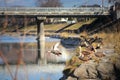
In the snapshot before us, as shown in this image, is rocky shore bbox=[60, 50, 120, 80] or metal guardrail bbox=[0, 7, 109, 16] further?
metal guardrail bbox=[0, 7, 109, 16]

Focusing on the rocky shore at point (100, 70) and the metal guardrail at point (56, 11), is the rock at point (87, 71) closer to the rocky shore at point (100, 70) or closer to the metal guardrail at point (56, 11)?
the rocky shore at point (100, 70)

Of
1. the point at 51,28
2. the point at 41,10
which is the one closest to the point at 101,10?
the point at 41,10

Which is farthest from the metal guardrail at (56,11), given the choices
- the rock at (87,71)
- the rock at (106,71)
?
the rock at (106,71)

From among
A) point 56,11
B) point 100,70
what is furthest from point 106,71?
point 56,11

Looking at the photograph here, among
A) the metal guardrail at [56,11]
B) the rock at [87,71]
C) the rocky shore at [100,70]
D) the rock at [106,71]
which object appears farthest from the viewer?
the metal guardrail at [56,11]

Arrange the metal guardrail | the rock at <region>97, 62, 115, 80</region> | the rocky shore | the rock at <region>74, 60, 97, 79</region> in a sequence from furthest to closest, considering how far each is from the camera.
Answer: the metal guardrail < the rock at <region>74, 60, 97, 79</region> < the rocky shore < the rock at <region>97, 62, 115, 80</region>

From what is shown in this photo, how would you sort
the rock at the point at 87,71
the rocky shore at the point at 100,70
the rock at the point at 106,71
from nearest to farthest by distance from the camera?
the rock at the point at 106,71 < the rocky shore at the point at 100,70 < the rock at the point at 87,71

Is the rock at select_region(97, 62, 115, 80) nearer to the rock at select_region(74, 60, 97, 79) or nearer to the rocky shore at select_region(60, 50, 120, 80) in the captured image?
the rocky shore at select_region(60, 50, 120, 80)

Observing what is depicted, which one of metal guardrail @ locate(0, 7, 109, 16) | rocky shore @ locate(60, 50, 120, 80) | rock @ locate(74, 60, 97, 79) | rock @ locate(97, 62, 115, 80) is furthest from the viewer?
metal guardrail @ locate(0, 7, 109, 16)

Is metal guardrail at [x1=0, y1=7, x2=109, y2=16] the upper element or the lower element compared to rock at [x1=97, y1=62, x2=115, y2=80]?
lower

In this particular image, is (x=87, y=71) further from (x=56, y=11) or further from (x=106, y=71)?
(x=56, y=11)

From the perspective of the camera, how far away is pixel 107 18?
8588 cm

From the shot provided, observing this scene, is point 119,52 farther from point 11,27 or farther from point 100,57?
point 11,27

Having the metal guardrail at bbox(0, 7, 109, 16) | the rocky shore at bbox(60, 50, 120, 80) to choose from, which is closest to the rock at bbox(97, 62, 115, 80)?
the rocky shore at bbox(60, 50, 120, 80)
